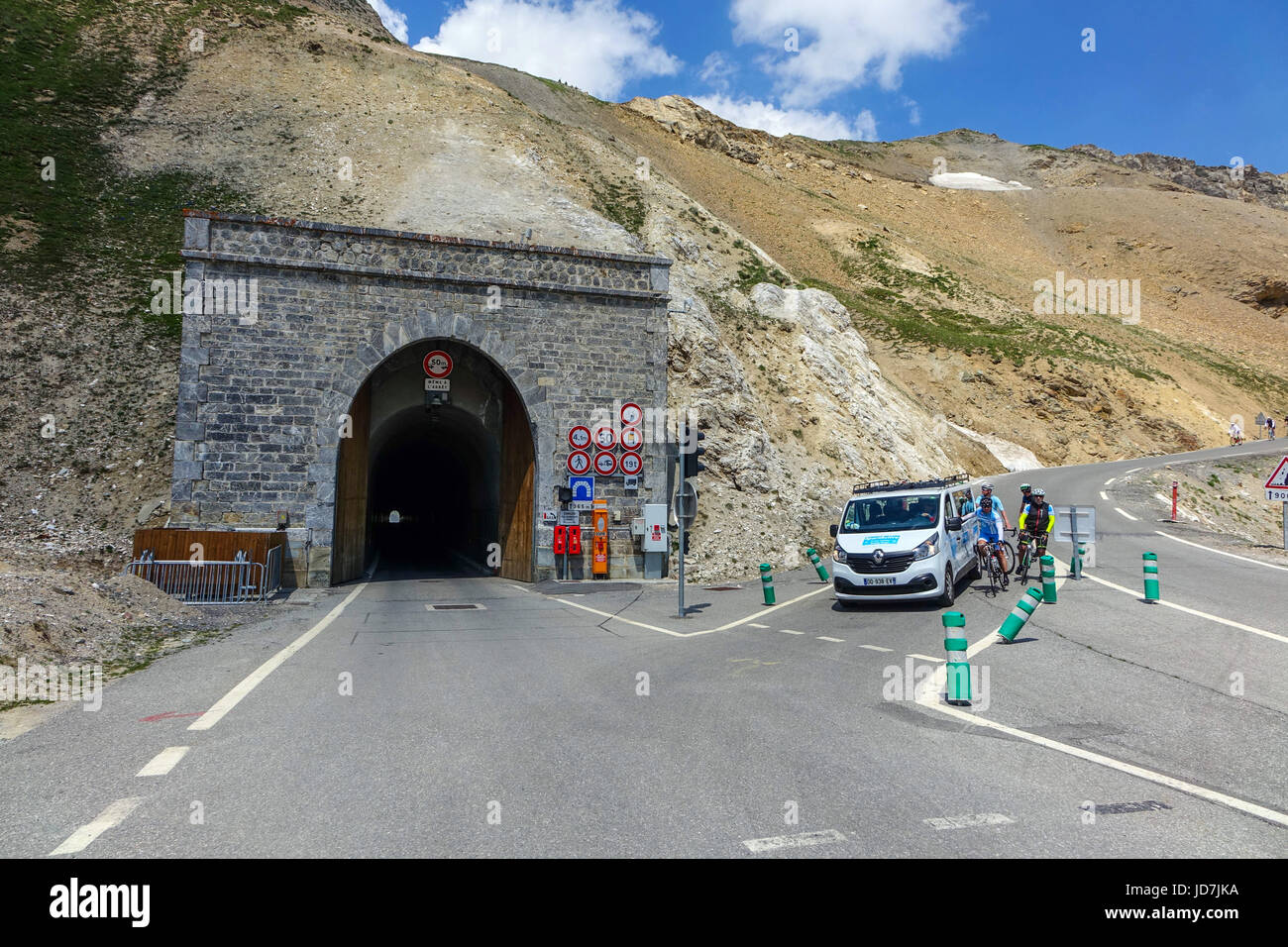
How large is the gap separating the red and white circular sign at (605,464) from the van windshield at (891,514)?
697 cm

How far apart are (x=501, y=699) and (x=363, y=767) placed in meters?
2.12

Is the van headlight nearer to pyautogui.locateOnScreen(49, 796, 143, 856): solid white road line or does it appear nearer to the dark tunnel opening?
pyautogui.locateOnScreen(49, 796, 143, 856): solid white road line

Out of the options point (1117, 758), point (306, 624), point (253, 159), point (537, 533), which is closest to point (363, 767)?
point (1117, 758)

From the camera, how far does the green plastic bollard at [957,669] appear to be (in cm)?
689

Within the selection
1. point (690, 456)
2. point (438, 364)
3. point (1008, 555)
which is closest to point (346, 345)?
point (438, 364)

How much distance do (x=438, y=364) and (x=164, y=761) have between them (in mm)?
16377

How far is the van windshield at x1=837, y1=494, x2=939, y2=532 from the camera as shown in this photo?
1322 cm

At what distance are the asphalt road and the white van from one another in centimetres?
149

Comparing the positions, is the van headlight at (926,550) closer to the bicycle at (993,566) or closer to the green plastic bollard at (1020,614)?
the bicycle at (993,566)

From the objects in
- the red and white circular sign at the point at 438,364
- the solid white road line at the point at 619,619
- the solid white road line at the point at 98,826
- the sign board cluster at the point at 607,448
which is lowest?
the solid white road line at the point at 619,619

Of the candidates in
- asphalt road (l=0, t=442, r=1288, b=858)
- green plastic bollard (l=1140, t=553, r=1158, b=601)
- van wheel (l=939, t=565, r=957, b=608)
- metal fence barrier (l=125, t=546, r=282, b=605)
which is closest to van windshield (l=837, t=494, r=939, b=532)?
van wheel (l=939, t=565, r=957, b=608)

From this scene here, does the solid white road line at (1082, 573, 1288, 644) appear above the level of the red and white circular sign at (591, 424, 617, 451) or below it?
below

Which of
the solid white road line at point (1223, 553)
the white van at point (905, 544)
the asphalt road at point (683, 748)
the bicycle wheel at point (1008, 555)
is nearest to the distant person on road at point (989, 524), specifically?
the bicycle wheel at point (1008, 555)
